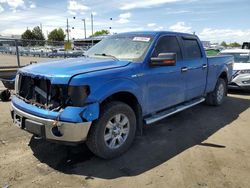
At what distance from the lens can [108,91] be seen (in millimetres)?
4176

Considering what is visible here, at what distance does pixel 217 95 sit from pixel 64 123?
5.21m

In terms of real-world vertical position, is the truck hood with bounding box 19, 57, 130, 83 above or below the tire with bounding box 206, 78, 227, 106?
above

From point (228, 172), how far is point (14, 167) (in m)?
2.92

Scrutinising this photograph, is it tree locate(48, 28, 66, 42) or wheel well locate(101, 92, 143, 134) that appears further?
tree locate(48, 28, 66, 42)

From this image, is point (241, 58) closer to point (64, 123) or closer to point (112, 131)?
point (112, 131)

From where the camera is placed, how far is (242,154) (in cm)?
475

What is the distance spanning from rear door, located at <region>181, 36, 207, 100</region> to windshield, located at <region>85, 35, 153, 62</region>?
1.08 meters

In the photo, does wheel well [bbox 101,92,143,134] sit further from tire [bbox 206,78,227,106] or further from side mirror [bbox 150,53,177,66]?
tire [bbox 206,78,227,106]

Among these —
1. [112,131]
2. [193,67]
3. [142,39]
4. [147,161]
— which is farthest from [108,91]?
[193,67]

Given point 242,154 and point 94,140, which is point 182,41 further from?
point 94,140

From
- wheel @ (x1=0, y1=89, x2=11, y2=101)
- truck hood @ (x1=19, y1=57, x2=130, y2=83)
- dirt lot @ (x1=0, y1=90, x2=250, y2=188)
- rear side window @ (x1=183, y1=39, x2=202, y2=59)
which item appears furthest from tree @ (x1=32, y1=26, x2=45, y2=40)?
truck hood @ (x1=19, y1=57, x2=130, y2=83)

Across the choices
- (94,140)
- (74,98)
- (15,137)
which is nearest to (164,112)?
(94,140)

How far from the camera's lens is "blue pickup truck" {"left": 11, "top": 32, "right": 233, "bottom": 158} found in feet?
12.8

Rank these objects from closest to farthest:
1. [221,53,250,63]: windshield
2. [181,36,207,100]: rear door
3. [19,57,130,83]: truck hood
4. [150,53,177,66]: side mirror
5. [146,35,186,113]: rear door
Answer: [19,57,130,83]: truck hood
[150,53,177,66]: side mirror
[146,35,186,113]: rear door
[181,36,207,100]: rear door
[221,53,250,63]: windshield
